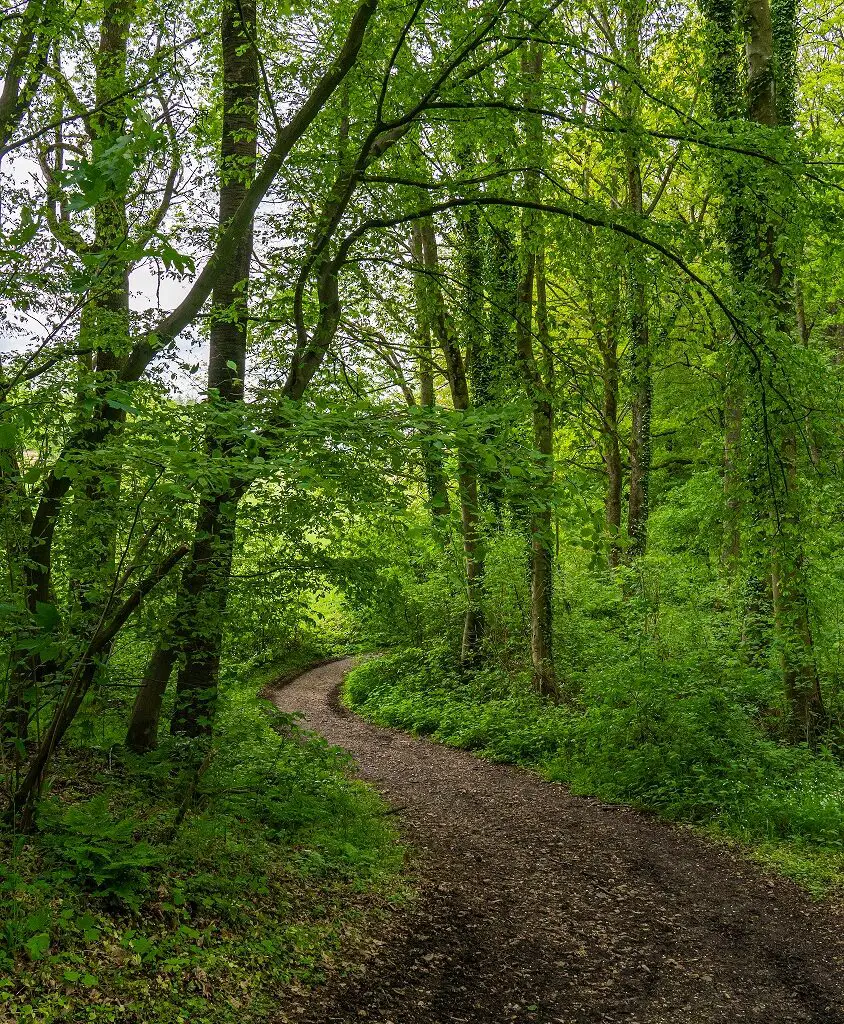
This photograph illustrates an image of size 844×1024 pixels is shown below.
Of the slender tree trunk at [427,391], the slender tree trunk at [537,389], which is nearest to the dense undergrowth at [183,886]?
the slender tree trunk at [427,391]

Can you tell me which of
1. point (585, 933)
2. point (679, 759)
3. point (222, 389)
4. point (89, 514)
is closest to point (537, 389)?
point (222, 389)

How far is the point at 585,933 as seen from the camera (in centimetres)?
559

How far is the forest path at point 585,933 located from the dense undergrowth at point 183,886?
427 millimetres

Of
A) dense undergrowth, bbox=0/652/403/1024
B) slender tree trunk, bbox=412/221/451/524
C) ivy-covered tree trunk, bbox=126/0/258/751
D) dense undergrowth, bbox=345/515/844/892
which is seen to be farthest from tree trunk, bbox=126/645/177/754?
slender tree trunk, bbox=412/221/451/524

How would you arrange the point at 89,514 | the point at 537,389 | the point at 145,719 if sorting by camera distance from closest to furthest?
the point at 89,514 → the point at 145,719 → the point at 537,389

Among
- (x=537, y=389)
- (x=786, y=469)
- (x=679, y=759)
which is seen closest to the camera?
(x=537, y=389)

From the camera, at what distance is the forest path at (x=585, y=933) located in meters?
4.53

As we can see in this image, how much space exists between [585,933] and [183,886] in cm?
302

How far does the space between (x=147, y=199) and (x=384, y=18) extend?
3052 millimetres

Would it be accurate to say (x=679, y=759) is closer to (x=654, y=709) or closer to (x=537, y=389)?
(x=654, y=709)

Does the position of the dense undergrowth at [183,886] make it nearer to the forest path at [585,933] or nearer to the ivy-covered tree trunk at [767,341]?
the forest path at [585,933]

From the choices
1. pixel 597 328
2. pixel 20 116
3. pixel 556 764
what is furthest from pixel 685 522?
pixel 20 116

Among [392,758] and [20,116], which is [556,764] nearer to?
[392,758]

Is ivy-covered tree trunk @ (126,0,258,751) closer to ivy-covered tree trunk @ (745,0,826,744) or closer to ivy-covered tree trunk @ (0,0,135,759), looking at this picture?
ivy-covered tree trunk @ (0,0,135,759)
